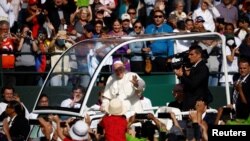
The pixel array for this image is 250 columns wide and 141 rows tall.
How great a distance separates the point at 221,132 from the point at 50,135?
9.39ft

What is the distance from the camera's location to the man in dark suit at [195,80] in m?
20.0

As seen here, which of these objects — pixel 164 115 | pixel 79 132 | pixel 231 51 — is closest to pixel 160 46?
pixel 231 51

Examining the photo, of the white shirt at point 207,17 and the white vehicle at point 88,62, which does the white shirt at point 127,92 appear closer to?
the white vehicle at point 88,62

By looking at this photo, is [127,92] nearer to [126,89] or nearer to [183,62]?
[126,89]

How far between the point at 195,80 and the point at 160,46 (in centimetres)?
339

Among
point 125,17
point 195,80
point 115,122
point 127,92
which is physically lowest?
point 115,122

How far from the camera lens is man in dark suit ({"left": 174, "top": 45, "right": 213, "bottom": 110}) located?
65.6ft

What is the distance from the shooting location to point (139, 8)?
27562 mm

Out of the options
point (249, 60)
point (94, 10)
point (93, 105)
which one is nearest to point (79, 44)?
point (93, 105)

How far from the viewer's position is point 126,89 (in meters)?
20.3

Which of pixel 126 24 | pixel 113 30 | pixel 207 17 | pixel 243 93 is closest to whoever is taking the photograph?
pixel 243 93

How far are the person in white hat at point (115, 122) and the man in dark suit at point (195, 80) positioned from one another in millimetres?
1611

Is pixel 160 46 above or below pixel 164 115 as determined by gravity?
above

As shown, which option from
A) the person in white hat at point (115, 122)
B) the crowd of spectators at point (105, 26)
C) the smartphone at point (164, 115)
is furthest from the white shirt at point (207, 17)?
the person in white hat at point (115, 122)
